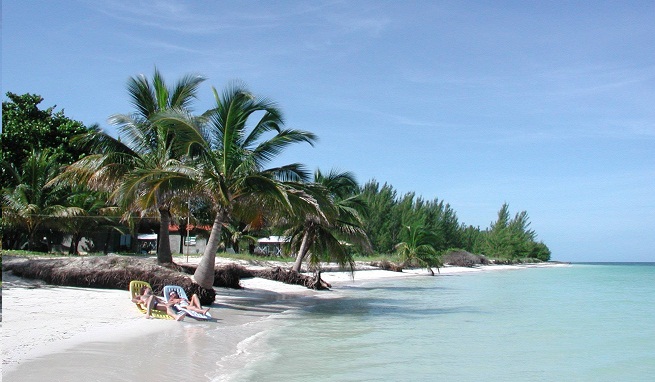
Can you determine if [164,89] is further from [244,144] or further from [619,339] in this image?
[619,339]

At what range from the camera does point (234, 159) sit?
15.4m

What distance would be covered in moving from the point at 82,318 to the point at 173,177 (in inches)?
182

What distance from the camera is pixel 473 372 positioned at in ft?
29.9

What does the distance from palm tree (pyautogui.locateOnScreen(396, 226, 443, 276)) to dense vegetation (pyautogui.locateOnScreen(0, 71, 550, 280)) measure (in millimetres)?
19433

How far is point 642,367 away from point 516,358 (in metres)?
2.28

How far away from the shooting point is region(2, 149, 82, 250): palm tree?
2317 cm

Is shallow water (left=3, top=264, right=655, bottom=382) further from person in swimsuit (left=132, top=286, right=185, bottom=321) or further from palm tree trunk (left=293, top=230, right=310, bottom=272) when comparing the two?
palm tree trunk (left=293, top=230, right=310, bottom=272)

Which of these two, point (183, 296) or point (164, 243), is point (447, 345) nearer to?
point (183, 296)

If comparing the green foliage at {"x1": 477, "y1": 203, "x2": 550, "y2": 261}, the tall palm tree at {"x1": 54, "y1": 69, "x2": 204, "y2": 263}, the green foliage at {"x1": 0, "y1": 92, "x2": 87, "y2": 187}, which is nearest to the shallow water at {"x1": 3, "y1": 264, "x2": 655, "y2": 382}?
the tall palm tree at {"x1": 54, "y1": 69, "x2": 204, "y2": 263}

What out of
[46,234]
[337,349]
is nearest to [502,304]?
[337,349]

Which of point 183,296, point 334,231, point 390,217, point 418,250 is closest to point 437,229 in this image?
point 390,217

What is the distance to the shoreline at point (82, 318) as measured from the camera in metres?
8.30

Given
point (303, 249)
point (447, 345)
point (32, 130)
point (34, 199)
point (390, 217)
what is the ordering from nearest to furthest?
point (447, 345)
point (34, 199)
point (303, 249)
point (32, 130)
point (390, 217)

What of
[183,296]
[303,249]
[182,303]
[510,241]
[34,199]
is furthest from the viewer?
[510,241]
